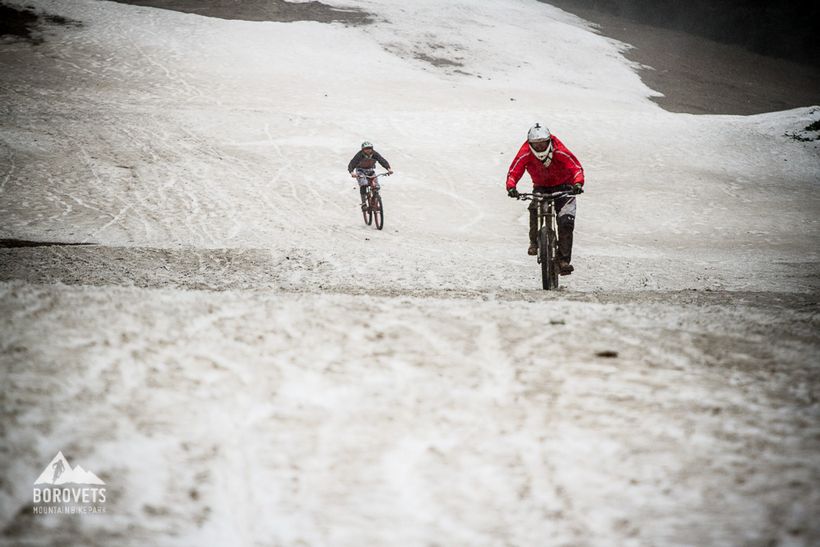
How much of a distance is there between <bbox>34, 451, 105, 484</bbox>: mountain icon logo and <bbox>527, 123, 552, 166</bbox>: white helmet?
17.7 feet

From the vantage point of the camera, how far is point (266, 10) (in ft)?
107

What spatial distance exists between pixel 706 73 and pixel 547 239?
3954cm

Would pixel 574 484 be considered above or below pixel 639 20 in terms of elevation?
below

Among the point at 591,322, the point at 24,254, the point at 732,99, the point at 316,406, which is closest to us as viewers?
the point at 316,406

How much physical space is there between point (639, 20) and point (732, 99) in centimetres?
2695

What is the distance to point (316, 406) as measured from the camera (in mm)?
2127

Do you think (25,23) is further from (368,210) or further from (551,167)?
(551,167)

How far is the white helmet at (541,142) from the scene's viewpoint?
594 centimetres

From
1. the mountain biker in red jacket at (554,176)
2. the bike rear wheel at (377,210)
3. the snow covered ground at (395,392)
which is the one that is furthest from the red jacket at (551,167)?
the bike rear wheel at (377,210)

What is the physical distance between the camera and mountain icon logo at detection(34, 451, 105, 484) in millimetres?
1676

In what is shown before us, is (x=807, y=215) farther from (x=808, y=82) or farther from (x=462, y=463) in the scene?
(x=808, y=82)

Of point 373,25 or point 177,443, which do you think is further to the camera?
point 373,25

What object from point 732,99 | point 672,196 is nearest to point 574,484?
point 672,196

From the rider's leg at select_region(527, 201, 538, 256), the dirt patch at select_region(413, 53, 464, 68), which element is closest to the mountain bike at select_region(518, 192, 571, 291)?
the rider's leg at select_region(527, 201, 538, 256)
